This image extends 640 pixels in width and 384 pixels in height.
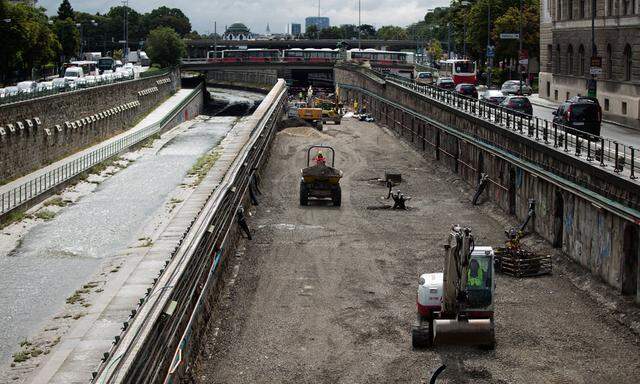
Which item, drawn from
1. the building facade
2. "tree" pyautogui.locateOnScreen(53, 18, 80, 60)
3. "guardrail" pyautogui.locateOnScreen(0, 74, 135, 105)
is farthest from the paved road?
"tree" pyautogui.locateOnScreen(53, 18, 80, 60)

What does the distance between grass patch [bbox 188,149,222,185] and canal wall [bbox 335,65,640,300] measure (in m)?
15.5

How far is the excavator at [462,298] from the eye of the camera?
2552cm

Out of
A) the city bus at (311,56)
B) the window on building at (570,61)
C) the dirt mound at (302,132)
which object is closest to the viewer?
the window on building at (570,61)

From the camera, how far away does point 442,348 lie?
88.2 ft

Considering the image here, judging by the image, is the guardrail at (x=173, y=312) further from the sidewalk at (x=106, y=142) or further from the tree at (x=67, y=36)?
the tree at (x=67, y=36)

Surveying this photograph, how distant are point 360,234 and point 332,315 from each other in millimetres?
12949

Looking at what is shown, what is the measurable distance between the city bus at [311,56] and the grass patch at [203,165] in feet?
290

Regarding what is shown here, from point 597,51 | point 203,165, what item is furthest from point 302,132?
point 597,51

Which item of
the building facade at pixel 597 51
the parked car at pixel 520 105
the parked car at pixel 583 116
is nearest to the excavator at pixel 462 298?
the parked car at pixel 583 116

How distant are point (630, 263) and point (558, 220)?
770 centimetres

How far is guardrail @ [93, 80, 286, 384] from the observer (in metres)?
19.9

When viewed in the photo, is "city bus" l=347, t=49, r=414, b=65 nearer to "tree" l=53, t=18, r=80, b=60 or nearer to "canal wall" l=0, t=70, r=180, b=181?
"tree" l=53, t=18, r=80, b=60

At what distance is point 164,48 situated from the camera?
7018 inches

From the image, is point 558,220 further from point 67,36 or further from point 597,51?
point 67,36
